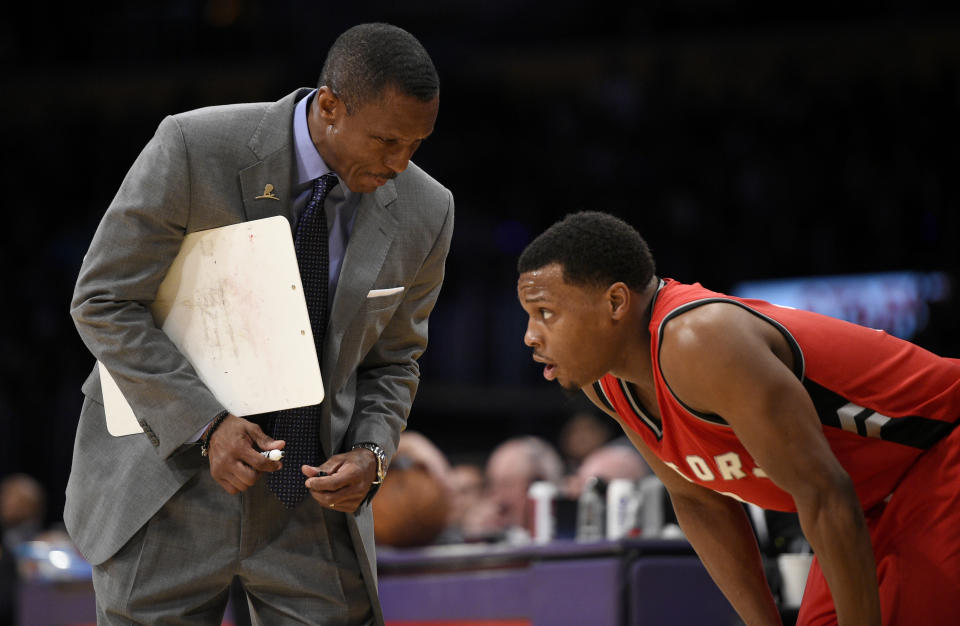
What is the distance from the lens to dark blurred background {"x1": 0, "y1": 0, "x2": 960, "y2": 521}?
9.47 meters

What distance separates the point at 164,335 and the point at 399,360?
0.56 metres

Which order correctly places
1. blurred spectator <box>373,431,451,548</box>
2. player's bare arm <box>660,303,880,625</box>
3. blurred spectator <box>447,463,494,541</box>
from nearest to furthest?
player's bare arm <box>660,303,880,625</box>
blurred spectator <box>373,431,451,548</box>
blurred spectator <box>447,463,494,541</box>

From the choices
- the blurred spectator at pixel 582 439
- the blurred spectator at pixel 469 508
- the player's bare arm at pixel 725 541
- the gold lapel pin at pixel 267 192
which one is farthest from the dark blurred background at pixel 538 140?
the gold lapel pin at pixel 267 192

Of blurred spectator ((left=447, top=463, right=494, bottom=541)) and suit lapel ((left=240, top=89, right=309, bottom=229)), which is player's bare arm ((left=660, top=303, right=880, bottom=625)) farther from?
blurred spectator ((left=447, top=463, right=494, bottom=541))

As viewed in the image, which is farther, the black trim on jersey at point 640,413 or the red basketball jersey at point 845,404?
the black trim on jersey at point 640,413

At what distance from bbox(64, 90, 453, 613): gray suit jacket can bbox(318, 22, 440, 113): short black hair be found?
0.60 feet

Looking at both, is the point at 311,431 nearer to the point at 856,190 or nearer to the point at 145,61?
the point at 856,190

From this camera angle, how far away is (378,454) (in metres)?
2.32

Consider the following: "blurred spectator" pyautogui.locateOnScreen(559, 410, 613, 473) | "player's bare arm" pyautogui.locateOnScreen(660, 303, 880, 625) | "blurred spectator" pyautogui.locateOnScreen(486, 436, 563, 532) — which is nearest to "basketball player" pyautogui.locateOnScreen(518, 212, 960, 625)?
"player's bare arm" pyautogui.locateOnScreen(660, 303, 880, 625)

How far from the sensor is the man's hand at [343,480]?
2.17m

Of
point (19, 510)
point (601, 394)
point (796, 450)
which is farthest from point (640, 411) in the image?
point (19, 510)

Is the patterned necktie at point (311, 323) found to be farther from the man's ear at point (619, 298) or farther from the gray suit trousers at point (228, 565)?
the man's ear at point (619, 298)

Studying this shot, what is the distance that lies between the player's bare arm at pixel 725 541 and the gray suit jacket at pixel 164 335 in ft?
1.77

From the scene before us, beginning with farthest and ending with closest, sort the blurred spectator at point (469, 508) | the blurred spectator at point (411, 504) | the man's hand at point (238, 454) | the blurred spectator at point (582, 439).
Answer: the blurred spectator at point (582, 439) < the blurred spectator at point (469, 508) < the blurred spectator at point (411, 504) < the man's hand at point (238, 454)
